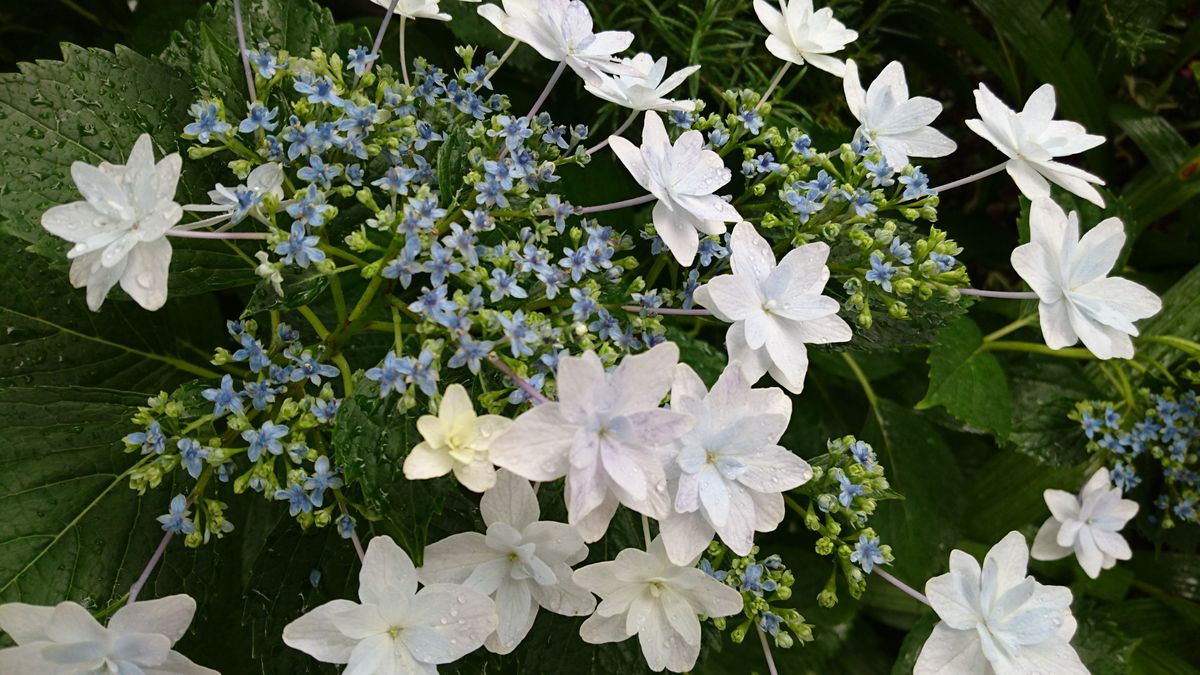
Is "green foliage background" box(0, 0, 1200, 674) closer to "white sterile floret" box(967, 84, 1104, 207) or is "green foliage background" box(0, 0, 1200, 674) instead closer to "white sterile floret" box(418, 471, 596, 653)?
"white sterile floret" box(418, 471, 596, 653)

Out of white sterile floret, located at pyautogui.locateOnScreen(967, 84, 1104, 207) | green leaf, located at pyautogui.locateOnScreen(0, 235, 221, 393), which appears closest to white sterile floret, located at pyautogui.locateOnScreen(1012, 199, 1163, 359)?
white sterile floret, located at pyautogui.locateOnScreen(967, 84, 1104, 207)

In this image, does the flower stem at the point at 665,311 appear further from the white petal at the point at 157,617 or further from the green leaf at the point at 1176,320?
the green leaf at the point at 1176,320

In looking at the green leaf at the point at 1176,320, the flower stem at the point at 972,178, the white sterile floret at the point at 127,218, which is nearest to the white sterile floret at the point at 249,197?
the white sterile floret at the point at 127,218

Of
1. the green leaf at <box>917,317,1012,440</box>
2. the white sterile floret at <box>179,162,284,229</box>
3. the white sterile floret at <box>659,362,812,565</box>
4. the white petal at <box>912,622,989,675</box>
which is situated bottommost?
the green leaf at <box>917,317,1012,440</box>

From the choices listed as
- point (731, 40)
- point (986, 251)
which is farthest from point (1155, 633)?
point (731, 40)

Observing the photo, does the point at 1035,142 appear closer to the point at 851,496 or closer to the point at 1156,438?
the point at 851,496

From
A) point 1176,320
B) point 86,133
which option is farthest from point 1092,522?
point 86,133
